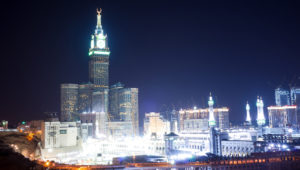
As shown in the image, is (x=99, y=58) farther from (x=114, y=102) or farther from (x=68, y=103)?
(x=68, y=103)

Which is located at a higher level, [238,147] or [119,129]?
[119,129]

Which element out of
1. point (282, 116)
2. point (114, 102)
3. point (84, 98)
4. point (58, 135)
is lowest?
point (58, 135)

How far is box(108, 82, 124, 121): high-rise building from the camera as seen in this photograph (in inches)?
5655

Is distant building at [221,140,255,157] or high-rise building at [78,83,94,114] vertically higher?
high-rise building at [78,83,94,114]

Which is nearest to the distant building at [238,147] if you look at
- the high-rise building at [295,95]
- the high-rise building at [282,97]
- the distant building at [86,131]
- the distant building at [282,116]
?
the distant building at [86,131]

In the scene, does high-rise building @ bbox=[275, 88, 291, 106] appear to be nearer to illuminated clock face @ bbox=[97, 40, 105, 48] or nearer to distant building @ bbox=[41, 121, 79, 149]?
illuminated clock face @ bbox=[97, 40, 105, 48]

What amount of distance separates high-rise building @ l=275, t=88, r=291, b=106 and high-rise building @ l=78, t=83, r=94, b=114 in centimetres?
9154

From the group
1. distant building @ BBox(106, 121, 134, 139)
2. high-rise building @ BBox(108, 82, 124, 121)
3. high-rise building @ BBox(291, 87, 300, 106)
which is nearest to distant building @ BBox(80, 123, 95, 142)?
distant building @ BBox(106, 121, 134, 139)

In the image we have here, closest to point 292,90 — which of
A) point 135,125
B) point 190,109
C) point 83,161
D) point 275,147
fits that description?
point 190,109

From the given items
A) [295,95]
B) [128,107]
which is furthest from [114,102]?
[295,95]

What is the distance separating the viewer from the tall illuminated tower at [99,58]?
144m

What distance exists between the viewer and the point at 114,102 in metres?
145

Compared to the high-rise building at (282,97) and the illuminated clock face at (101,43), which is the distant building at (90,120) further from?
the high-rise building at (282,97)

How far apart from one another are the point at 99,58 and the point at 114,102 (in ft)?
67.7
